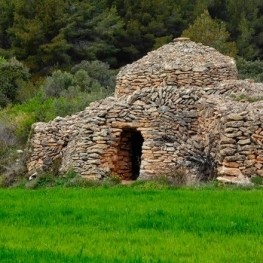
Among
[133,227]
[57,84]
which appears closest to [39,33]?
[57,84]

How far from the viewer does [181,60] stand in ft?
90.1

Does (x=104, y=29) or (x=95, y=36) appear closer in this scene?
(x=104, y=29)

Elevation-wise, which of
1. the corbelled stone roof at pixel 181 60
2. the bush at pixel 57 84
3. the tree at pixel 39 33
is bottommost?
the bush at pixel 57 84

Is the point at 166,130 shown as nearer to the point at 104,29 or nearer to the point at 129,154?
the point at 129,154

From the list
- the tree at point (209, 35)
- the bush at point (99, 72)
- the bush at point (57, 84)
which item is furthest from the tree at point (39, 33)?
the bush at point (57, 84)

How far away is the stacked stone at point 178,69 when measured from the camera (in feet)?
88.8

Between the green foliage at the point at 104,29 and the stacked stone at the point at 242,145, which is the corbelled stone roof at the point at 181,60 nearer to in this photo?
the stacked stone at the point at 242,145

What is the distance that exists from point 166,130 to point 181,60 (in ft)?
14.6

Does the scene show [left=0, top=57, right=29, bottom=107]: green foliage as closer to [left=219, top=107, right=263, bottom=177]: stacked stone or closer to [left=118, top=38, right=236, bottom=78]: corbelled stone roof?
[left=118, top=38, right=236, bottom=78]: corbelled stone roof

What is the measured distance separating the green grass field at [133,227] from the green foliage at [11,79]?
29116 mm

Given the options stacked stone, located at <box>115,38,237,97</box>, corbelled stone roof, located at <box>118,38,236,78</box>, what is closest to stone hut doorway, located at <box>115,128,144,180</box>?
stacked stone, located at <box>115,38,237,97</box>

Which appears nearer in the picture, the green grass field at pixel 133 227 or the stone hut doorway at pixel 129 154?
the green grass field at pixel 133 227

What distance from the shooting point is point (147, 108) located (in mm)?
24234

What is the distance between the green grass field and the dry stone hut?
14.2 feet
